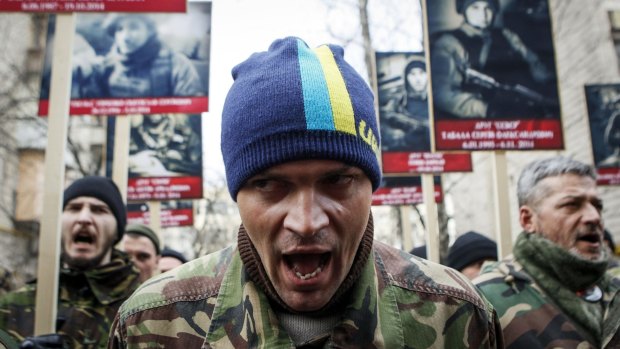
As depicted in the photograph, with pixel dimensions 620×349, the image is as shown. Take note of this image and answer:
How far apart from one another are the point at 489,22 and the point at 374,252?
4.03m

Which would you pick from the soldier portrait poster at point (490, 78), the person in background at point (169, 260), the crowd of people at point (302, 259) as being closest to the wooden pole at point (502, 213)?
the soldier portrait poster at point (490, 78)

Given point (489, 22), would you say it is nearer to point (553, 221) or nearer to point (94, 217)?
point (553, 221)

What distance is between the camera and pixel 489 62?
535 cm

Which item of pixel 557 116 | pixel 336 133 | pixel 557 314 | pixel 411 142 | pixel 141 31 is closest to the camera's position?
pixel 336 133

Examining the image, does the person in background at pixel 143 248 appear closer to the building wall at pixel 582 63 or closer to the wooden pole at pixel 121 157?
the wooden pole at pixel 121 157

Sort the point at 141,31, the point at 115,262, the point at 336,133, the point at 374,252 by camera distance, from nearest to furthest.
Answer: the point at 336,133 → the point at 374,252 → the point at 115,262 → the point at 141,31

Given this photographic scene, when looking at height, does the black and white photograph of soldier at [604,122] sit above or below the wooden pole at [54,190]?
above

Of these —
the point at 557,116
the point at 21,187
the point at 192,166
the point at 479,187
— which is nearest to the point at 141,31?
the point at 192,166

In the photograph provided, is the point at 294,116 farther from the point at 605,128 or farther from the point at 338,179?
the point at 605,128

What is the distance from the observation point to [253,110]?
5.96ft

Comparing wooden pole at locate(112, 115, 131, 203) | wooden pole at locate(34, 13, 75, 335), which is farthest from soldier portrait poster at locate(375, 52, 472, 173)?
wooden pole at locate(34, 13, 75, 335)

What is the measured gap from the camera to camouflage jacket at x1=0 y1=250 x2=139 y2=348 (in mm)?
3514

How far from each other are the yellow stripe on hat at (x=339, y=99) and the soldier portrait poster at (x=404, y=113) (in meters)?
6.33

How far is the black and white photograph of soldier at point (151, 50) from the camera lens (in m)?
6.48
